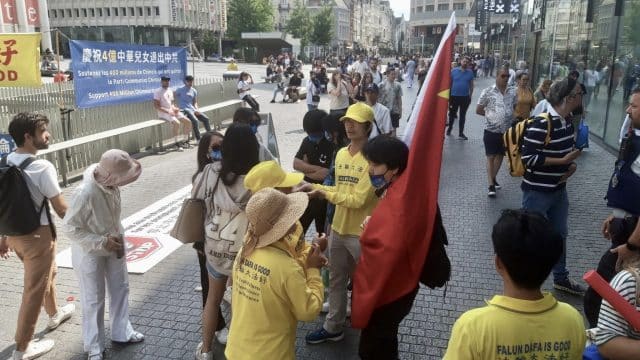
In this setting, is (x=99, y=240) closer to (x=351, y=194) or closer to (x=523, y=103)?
(x=351, y=194)

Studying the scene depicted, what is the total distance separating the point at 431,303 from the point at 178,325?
219 centimetres

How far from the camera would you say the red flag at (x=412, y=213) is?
261 centimetres

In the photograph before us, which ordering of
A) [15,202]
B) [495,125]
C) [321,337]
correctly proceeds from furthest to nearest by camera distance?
[495,125]
[321,337]
[15,202]

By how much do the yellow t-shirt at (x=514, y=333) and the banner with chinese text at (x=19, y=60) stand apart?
18.6 feet

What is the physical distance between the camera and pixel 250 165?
124 inches

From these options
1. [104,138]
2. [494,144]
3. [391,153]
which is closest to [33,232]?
[391,153]

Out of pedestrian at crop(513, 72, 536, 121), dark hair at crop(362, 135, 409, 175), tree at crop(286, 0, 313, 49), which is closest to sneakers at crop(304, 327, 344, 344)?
dark hair at crop(362, 135, 409, 175)

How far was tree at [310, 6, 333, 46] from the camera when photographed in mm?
77438

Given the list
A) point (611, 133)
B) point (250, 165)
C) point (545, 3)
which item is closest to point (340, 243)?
point (250, 165)

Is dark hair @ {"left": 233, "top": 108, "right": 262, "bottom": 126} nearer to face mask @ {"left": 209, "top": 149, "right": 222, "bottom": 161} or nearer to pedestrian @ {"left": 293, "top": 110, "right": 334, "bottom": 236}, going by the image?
pedestrian @ {"left": 293, "top": 110, "right": 334, "bottom": 236}

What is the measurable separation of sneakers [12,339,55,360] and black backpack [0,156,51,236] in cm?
89

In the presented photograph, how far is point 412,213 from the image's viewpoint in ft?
8.57

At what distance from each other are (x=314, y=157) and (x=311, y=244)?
2100 mm

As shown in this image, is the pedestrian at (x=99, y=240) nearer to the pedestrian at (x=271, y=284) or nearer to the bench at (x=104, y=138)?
the pedestrian at (x=271, y=284)
